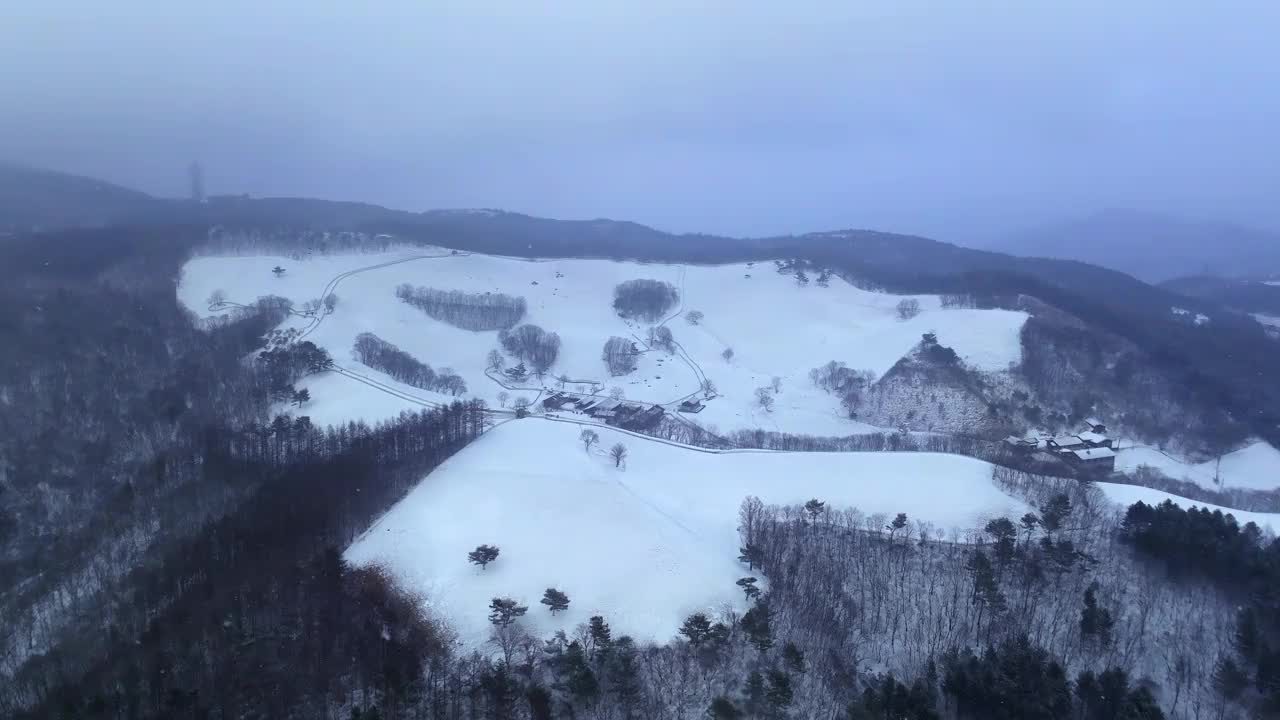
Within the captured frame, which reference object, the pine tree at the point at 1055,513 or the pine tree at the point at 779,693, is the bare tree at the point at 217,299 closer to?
the pine tree at the point at 779,693

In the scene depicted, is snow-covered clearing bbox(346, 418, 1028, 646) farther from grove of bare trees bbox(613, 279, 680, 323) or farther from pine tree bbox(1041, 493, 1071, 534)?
grove of bare trees bbox(613, 279, 680, 323)

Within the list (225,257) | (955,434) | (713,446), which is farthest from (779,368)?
(225,257)

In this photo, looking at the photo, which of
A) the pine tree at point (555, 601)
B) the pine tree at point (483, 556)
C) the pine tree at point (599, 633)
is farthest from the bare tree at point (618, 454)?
the pine tree at point (599, 633)

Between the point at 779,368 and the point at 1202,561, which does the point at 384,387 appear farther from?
the point at 1202,561

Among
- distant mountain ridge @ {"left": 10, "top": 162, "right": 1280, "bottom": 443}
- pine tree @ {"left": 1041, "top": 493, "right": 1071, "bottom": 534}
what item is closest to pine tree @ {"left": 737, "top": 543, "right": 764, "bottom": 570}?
pine tree @ {"left": 1041, "top": 493, "right": 1071, "bottom": 534}

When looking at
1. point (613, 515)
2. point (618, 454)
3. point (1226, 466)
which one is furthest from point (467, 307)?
point (1226, 466)

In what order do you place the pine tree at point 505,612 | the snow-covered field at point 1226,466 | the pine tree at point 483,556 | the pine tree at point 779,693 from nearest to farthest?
the pine tree at point 779,693 < the pine tree at point 505,612 < the pine tree at point 483,556 < the snow-covered field at point 1226,466
